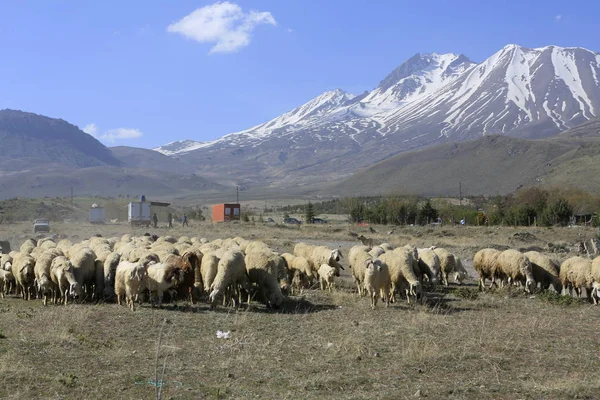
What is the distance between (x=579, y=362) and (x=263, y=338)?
6.19 m

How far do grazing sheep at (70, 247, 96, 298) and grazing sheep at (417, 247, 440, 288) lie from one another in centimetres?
1057

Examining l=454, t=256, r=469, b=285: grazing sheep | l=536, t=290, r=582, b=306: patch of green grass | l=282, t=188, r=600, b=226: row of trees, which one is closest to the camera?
l=536, t=290, r=582, b=306: patch of green grass

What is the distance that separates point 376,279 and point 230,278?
4078mm

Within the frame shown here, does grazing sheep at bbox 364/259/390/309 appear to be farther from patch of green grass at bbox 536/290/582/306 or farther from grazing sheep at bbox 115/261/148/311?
grazing sheep at bbox 115/261/148/311

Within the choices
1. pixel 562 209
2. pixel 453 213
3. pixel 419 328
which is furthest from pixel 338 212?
pixel 419 328

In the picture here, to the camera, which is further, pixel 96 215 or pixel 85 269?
pixel 96 215

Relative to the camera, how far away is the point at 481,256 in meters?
24.1

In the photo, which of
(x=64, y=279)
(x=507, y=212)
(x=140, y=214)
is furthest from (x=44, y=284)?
(x=507, y=212)

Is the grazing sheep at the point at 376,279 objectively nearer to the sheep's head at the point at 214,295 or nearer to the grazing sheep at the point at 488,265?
the sheep's head at the point at 214,295

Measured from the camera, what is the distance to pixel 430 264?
2305 centimetres

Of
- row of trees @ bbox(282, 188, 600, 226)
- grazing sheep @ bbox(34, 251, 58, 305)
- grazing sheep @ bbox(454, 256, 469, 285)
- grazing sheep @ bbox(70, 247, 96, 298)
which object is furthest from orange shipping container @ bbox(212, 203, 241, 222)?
grazing sheep @ bbox(34, 251, 58, 305)

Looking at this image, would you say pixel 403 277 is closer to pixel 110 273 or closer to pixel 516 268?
pixel 516 268

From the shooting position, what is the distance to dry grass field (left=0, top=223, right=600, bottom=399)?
10.4 meters

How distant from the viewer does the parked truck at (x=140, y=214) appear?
72938 mm
